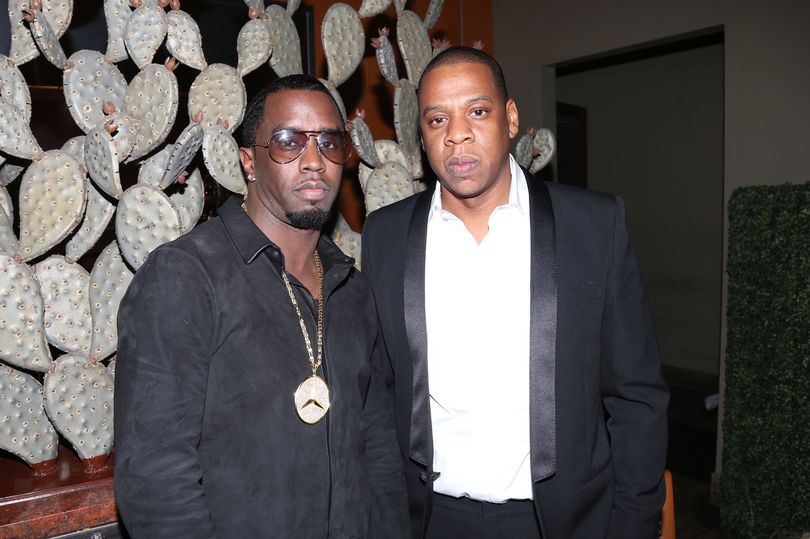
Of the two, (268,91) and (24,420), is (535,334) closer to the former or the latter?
(268,91)

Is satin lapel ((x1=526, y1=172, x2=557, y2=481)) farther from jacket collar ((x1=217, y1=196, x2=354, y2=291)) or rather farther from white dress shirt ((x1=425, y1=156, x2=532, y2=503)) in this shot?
jacket collar ((x1=217, y1=196, x2=354, y2=291))

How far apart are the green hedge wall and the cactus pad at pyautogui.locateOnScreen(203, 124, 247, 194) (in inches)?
106

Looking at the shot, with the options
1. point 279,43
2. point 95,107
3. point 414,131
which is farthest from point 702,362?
point 95,107

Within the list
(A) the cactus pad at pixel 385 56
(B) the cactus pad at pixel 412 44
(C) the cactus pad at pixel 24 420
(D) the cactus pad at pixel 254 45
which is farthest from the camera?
(B) the cactus pad at pixel 412 44

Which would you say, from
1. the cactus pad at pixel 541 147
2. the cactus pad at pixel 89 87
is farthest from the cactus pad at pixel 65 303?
the cactus pad at pixel 541 147

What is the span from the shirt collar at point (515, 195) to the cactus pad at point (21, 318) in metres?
1.37

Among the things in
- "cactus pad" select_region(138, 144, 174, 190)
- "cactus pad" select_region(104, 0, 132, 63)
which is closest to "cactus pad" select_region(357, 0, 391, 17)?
"cactus pad" select_region(104, 0, 132, 63)

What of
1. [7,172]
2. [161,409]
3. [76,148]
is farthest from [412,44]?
[161,409]

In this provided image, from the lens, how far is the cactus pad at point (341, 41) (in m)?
3.15

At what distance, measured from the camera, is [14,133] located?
2188 mm

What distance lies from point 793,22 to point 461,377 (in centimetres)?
308

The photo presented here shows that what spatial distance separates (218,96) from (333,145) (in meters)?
1.15

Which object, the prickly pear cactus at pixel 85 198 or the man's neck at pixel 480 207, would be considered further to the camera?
the prickly pear cactus at pixel 85 198

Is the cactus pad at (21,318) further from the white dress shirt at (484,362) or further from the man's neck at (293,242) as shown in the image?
the white dress shirt at (484,362)
